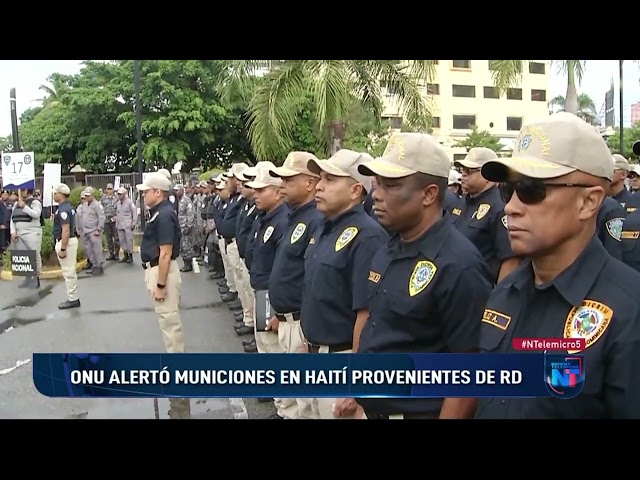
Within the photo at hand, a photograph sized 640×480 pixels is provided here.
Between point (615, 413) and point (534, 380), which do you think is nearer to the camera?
point (615, 413)

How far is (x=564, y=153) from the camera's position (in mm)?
1639

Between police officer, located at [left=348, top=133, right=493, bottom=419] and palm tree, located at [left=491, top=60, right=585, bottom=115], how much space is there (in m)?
0.45

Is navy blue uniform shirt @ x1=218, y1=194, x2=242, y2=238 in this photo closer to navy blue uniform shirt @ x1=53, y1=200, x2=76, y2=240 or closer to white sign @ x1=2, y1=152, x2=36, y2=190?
navy blue uniform shirt @ x1=53, y1=200, x2=76, y2=240

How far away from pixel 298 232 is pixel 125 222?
61.6 inches

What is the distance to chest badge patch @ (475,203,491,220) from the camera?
353 cm

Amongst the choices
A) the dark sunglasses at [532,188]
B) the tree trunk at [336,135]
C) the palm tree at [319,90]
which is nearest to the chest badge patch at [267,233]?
the palm tree at [319,90]

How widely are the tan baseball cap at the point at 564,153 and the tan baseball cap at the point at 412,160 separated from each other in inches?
20.4

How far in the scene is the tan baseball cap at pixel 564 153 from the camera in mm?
1631

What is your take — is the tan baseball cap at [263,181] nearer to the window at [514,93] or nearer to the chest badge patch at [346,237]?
the chest badge patch at [346,237]

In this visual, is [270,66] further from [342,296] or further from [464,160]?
[464,160]

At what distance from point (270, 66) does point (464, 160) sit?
1.31 metres

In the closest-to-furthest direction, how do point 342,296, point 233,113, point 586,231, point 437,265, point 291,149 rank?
1. point 586,231
2. point 437,265
3. point 342,296
4. point 233,113
5. point 291,149
